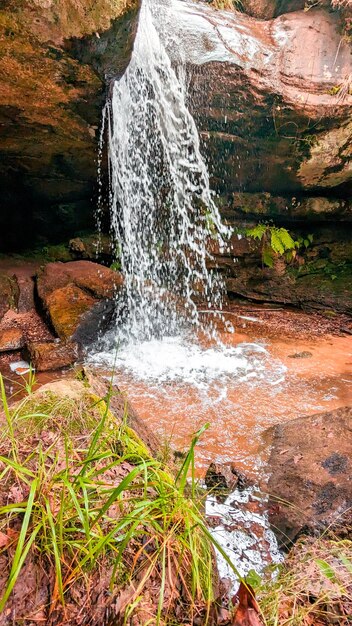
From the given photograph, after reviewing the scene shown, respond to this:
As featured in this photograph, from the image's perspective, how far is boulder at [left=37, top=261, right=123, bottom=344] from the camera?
5.00 meters

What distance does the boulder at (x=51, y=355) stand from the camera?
4.31m

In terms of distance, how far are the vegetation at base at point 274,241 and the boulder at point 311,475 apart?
13.6ft

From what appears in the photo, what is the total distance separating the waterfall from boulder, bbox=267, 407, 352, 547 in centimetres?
293

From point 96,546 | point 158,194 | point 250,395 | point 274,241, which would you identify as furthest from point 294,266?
point 96,546

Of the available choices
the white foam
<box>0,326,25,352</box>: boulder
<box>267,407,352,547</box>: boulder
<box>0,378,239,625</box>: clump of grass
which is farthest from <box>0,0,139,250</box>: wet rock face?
<box>267,407,352,547</box>: boulder

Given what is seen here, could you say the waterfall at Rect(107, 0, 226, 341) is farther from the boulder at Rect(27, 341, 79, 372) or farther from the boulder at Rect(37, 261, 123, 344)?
the boulder at Rect(27, 341, 79, 372)

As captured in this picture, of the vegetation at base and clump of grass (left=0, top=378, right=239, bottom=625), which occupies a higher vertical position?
clump of grass (left=0, top=378, right=239, bottom=625)

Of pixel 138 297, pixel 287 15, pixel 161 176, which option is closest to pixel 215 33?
pixel 287 15

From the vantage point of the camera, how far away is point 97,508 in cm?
116

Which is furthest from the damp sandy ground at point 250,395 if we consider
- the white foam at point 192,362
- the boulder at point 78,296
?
the boulder at point 78,296

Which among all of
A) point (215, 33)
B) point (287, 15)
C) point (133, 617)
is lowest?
point (133, 617)

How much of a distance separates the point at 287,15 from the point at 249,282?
4.10 meters

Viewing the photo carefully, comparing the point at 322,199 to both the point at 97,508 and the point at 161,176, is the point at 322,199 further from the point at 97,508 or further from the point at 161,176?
the point at 97,508

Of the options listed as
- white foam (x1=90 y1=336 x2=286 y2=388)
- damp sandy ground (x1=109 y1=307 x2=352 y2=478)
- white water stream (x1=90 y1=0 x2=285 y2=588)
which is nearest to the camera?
damp sandy ground (x1=109 y1=307 x2=352 y2=478)
